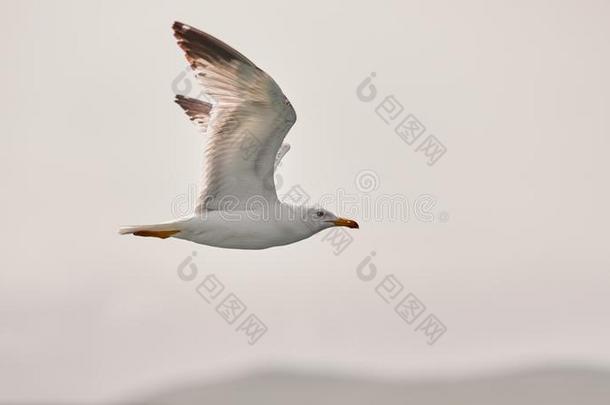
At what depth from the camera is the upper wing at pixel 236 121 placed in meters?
8.64

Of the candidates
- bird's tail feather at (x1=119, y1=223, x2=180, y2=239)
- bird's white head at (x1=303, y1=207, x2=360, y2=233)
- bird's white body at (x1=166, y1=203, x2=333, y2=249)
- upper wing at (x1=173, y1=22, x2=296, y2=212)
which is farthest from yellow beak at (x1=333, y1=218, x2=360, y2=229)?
bird's tail feather at (x1=119, y1=223, x2=180, y2=239)

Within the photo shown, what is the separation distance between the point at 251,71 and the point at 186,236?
206cm

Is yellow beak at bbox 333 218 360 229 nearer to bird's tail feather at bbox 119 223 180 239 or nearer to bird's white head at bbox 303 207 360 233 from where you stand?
bird's white head at bbox 303 207 360 233

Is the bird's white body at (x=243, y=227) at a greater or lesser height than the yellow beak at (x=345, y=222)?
lesser

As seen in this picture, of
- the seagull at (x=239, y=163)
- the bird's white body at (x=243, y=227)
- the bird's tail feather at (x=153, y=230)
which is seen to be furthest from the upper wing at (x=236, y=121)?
the bird's tail feather at (x=153, y=230)

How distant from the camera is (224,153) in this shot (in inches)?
364

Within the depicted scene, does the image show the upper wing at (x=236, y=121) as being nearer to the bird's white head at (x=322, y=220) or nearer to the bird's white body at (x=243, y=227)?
the bird's white body at (x=243, y=227)

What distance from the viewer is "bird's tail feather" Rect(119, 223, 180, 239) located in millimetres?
9336

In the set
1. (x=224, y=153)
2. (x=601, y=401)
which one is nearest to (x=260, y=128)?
(x=224, y=153)

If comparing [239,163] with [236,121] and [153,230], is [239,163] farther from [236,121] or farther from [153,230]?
[153,230]

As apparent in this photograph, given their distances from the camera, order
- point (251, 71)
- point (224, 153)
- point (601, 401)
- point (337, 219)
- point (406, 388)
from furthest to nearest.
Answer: point (406, 388), point (601, 401), point (337, 219), point (224, 153), point (251, 71)

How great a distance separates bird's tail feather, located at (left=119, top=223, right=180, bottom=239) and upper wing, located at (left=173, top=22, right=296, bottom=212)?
1.40 feet

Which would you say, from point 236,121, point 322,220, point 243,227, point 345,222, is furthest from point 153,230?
point 345,222

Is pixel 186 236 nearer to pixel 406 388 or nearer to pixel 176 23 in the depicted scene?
pixel 176 23
